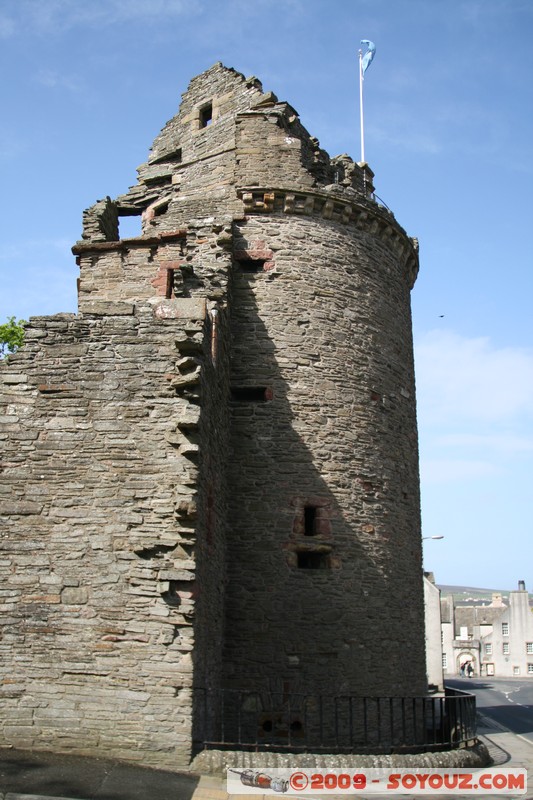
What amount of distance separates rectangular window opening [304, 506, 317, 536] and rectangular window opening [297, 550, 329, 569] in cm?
34

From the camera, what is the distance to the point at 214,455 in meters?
10.8

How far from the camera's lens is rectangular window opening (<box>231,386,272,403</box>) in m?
13.1

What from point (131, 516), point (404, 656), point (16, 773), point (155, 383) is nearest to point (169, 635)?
point (131, 516)

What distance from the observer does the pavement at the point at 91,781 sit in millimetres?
7047

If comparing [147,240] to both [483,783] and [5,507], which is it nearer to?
[5,507]

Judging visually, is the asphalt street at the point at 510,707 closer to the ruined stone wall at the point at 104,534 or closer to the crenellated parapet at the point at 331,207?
the crenellated parapet at the point at 331,207

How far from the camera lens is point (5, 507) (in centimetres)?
893

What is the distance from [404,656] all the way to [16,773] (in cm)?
766

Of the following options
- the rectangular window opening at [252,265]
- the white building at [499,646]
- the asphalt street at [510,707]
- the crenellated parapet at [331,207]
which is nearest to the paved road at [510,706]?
the asphalt street at [510,707]

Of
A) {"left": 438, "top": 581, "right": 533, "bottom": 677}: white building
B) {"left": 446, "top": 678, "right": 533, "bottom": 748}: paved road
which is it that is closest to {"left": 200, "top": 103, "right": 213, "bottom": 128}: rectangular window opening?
{"left": 446, "top": 678, "right": 533, "bottom": 748}: paved road

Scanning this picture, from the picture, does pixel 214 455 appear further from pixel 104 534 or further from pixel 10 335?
pixel 10 335

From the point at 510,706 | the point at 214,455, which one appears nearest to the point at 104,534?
the point at 214,455

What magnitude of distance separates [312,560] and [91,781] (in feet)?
19.7

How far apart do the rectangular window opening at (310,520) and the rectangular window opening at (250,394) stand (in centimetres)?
195
